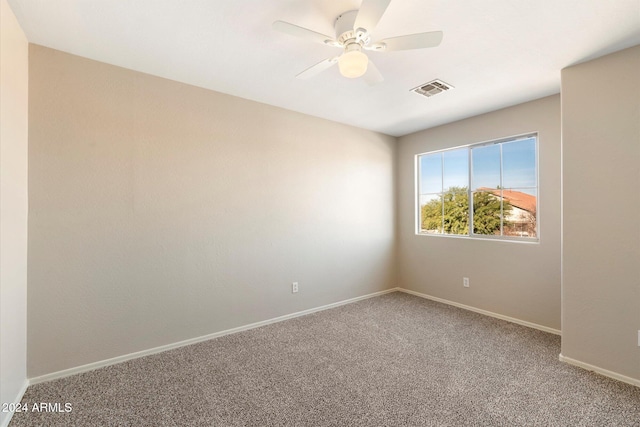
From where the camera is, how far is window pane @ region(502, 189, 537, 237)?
3143 mm

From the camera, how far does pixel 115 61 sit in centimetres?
226

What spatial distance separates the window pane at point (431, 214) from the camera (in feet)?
13.3

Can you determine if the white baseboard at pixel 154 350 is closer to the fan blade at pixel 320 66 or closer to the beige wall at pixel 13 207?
the beige wall at pixel 13 207

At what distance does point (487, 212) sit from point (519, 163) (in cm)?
67

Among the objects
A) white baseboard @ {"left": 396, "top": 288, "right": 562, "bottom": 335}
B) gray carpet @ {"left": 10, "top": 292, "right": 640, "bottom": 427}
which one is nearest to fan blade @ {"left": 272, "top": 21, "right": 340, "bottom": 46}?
gray carpet @ {"left": 10, "top": 292, "right": 640, "bottom": 427}

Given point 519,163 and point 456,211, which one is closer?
point 519,163

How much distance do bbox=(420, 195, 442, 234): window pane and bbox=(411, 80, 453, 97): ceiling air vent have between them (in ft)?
5.52

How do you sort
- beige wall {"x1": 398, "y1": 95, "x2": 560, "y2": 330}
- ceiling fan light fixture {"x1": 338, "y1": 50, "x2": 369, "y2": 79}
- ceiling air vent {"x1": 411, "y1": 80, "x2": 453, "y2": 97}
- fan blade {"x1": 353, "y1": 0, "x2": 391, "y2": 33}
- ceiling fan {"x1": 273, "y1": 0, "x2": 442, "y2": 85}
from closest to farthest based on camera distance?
fan blade {"x1": 353, "y1": 0, "x2": 391, "y2": 33}
ceiling fan {"x1": 273, "y1": 0, "x2": 442, "y2": 85}
ceiling fan light fixture {"x1": 338, "y1": 50, "x2": 369, "y2": 79}
ceiling air vent {"x1": 411, "y1": 80, "x2": 453, "y2": 97}
beige wall {"x1": 398, "y1": 95, "x2": 560, "y2": 330}

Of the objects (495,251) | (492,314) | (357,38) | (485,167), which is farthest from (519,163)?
(357,38)

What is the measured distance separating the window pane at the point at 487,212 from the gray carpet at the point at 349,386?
123 cm

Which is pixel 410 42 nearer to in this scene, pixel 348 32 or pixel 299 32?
pixel 348 32

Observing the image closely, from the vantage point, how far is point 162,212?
8.30 feet

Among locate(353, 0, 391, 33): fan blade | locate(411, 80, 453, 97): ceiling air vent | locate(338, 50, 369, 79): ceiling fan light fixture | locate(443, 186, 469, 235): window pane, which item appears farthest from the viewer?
locate(443, 186, 469, 235): window pane

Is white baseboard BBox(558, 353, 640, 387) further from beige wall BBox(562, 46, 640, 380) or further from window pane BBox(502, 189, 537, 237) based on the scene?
window pane BBox(502, 189, 537, 237)
